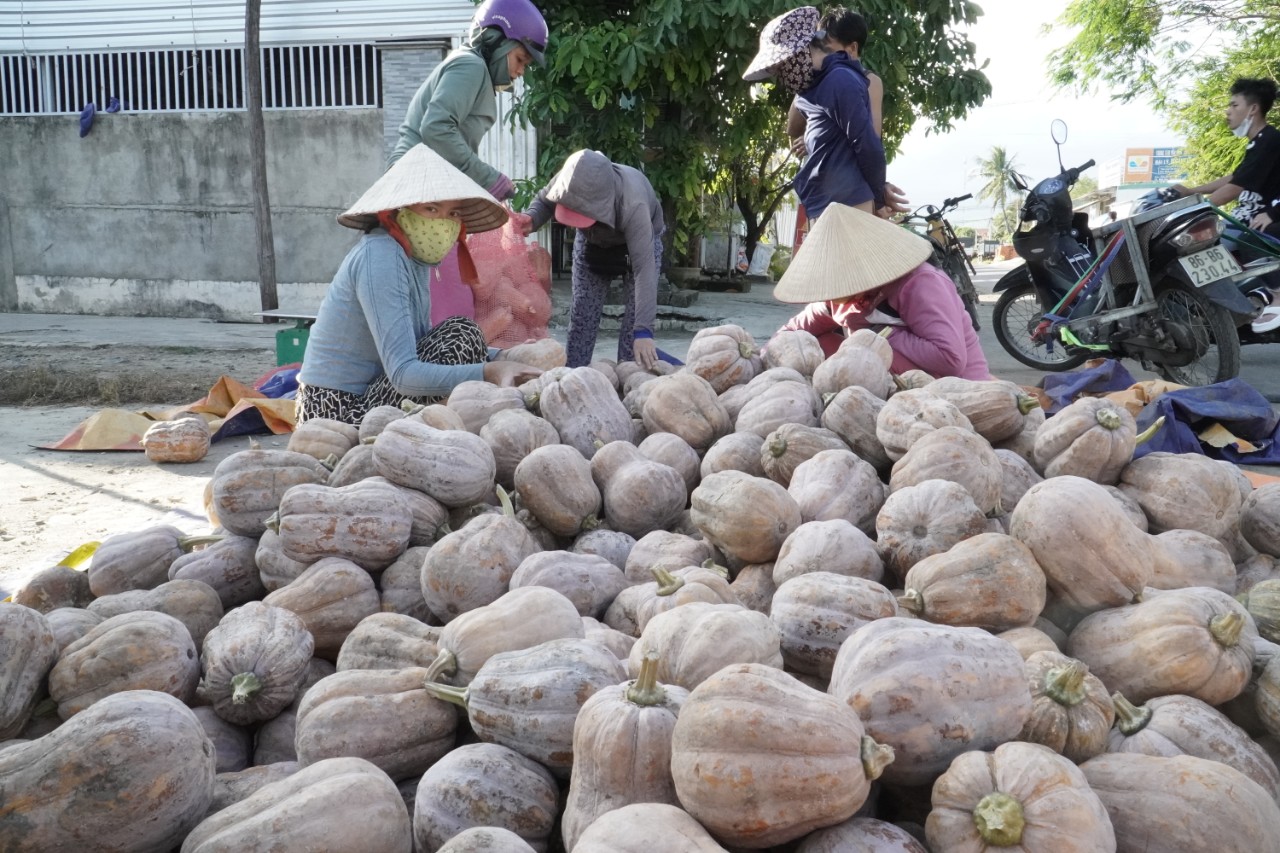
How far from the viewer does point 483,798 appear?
1.58m

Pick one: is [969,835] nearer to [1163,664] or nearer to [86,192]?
[1163,664]

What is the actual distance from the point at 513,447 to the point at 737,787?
1.69m

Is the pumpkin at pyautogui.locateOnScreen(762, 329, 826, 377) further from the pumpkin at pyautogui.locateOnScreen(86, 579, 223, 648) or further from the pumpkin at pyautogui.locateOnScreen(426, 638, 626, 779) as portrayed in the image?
the pumpkin at pyautogui.locateOnScreen(86, 579, 223, 648)

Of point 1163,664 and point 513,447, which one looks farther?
point 513,447

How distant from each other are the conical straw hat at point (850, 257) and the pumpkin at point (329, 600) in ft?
8.11

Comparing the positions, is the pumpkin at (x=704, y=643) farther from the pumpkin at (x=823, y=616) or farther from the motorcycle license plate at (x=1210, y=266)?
the motorcycle license plate at (x=1210, y=266)

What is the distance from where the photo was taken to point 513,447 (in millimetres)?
2904

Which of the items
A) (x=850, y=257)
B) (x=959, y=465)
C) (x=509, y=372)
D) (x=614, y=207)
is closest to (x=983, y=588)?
(x=959, y=465)

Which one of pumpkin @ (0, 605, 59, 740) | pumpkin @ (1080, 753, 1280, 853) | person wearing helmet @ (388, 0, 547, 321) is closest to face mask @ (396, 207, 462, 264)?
person wearing helmet @ (388, 0, 547, 321)

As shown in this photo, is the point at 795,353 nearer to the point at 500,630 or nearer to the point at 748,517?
the point at 748,517

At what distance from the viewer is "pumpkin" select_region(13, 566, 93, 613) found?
2594mm

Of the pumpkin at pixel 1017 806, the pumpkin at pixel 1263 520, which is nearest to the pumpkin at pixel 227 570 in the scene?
the pumpkin at pixel 1017 806

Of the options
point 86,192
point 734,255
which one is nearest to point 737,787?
point 86,192

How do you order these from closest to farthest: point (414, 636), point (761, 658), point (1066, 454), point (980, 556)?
point (761, 658), point (980, 556), point (414, 636), point (1066, 454)
